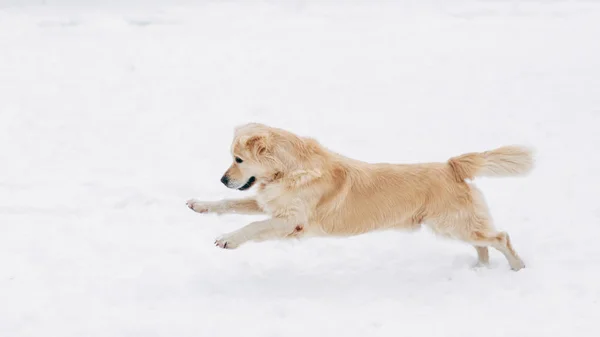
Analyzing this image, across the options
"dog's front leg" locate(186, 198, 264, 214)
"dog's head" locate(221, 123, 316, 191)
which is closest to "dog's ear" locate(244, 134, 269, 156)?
"dog's head" locate(221, 123, 316, 191)

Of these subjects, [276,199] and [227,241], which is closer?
[227,241]

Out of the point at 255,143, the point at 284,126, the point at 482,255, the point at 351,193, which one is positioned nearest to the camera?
the point at 255,143

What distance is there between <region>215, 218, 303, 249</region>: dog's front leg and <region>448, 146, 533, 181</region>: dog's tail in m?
1.27

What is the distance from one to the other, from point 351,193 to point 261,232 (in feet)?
2.38

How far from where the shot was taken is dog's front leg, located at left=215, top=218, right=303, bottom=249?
5.11 m

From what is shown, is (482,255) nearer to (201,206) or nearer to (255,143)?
(255,143)

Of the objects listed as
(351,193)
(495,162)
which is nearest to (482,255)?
(495,162)

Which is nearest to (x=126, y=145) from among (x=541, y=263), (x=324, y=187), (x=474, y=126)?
(x=324, y=187)

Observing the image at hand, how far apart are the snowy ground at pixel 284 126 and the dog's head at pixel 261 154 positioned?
2.42ft

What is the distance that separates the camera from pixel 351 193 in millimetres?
5359

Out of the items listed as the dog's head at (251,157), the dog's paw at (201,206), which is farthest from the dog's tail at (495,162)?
the dog's paw at (201,206)

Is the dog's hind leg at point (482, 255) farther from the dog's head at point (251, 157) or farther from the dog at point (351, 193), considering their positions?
the dog's head at point (251, 157)

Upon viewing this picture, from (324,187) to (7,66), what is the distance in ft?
19.1

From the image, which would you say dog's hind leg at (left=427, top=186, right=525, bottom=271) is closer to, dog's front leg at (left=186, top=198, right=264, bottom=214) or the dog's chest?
the dog's chest
